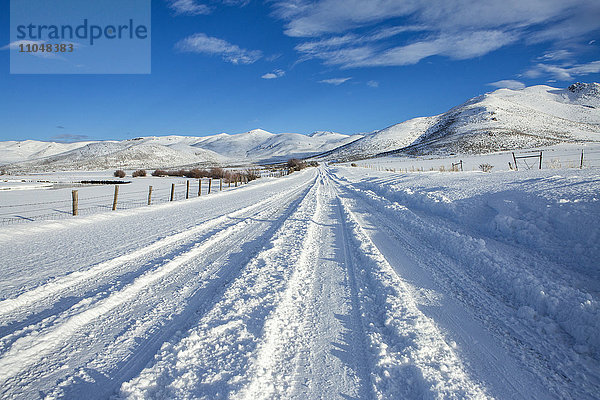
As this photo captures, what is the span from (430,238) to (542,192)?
2.69m

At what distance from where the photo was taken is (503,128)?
81.6 m

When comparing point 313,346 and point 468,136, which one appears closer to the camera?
point 313,346

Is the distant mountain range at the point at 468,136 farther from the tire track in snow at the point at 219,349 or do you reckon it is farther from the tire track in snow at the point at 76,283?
the tire track in snow at the point at 219,349

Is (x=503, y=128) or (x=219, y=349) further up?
(x=503, y=128)

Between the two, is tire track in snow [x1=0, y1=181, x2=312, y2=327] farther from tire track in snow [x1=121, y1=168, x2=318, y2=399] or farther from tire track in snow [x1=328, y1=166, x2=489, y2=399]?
tire track in snow [x1=328, y1=166, x2=489, y2=399]

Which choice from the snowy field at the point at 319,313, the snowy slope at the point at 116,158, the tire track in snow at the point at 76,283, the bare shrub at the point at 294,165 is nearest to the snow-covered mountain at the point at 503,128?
the bare shrub at the point at 294,165

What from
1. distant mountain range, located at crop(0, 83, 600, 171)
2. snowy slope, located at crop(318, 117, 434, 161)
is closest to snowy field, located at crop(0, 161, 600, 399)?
distant mountain range, located at crop(0, 83, 600, 171)

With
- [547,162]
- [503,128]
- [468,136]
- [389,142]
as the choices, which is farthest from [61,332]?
[389,142]

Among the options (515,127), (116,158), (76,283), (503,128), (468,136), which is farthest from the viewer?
(116,158)

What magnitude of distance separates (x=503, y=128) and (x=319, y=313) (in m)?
102

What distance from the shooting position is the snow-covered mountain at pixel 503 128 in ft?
222

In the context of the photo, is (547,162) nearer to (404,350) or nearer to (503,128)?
(404,350)

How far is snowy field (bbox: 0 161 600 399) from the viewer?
2107 mm

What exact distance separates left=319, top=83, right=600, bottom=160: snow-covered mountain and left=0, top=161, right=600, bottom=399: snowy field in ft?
224
